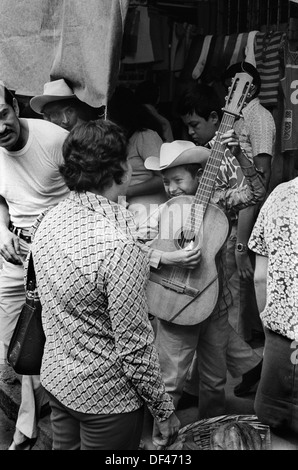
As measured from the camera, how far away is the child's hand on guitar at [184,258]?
3.28 metres

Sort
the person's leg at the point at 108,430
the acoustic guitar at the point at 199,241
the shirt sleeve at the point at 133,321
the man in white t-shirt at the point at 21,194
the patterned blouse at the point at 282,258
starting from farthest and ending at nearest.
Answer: the man in white t-shirt at the point at 21,194, the acoustic guitar at the point at 199,241, the patterned blouse at the point at 282,258, the person's leg at the point at 108,430, the shirt sleeve at the point at 133,321

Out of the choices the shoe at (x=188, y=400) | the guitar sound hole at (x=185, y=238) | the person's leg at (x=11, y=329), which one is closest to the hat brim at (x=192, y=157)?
the guitar sound hole at (x=185, y=238)

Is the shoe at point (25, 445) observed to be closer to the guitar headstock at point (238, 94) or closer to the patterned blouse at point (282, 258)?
the patterned blouse at point (282, 258)

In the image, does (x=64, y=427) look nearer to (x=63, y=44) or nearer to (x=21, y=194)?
(x=21, y=194)

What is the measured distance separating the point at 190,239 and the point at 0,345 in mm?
2224

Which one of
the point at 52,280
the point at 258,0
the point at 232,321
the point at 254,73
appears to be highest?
the point at 258,0

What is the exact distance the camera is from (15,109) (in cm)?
381

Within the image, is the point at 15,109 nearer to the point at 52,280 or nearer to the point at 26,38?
the point at 26,38

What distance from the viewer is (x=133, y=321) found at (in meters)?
2.39

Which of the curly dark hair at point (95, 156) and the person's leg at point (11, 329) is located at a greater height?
the curly dark hair at point (95, 156)

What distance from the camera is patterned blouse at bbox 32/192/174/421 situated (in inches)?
93.9

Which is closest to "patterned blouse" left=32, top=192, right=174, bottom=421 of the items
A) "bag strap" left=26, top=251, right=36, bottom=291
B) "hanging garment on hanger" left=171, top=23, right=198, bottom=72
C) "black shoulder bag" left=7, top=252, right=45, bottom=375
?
"bag strap" left=26, top=251, right=36, bottom=291

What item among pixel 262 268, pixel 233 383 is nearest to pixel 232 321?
pixel 233 383

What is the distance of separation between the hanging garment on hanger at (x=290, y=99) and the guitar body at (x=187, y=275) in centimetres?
48
